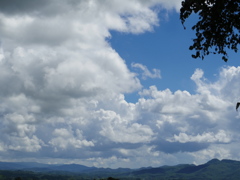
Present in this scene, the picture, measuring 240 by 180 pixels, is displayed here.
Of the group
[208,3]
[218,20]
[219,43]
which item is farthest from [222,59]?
[208,3]

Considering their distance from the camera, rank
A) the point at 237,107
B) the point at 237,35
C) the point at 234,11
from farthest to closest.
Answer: the point at 237,35 → the point at 234,11 → the point at 237,107

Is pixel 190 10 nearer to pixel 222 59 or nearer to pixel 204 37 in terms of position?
pixel 204 37

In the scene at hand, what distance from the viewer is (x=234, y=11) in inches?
944

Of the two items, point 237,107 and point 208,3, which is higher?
point 208,3

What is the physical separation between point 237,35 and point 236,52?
172cm

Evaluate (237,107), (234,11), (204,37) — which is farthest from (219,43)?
(237,107)

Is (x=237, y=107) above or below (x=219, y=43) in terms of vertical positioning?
below

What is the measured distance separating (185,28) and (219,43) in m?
4.26

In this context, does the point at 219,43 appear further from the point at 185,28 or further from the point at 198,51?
the point at 185,28

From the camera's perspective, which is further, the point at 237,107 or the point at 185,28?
the point at 185,28

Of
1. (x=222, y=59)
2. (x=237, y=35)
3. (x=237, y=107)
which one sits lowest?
(x=237, y=107)

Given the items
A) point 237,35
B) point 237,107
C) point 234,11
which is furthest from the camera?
point 237,35

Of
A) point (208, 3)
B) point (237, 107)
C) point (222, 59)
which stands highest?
point (208, 3)

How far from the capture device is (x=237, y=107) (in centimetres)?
2170
